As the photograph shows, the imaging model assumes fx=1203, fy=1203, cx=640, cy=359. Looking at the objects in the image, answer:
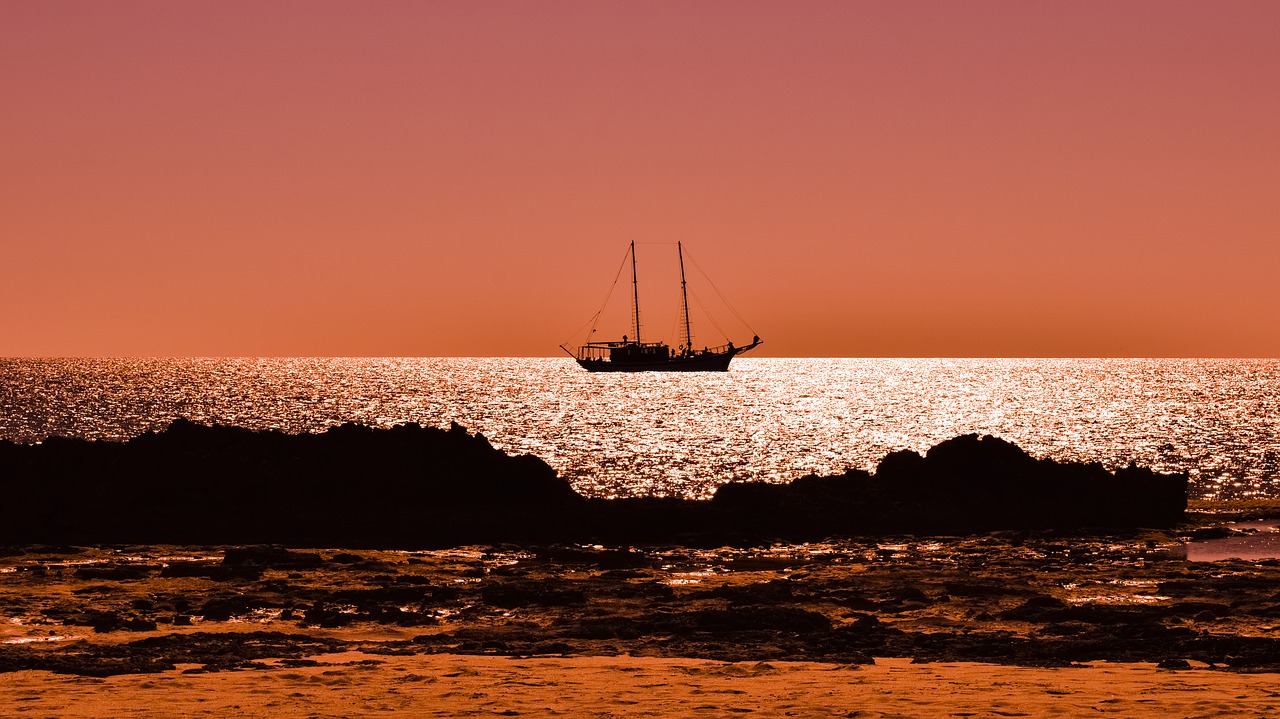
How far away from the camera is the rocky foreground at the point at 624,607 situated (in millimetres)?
16188

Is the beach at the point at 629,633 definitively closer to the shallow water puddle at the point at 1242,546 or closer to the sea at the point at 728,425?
the shallow water puddle at the point at 1242,546

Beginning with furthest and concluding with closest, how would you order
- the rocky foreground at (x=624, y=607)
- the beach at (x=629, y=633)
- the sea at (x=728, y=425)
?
the sea at (x=728, y=425), the rocky foreground at (x=624, y=607), the beach at (x=629, y=633)

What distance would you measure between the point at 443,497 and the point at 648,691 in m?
22.8

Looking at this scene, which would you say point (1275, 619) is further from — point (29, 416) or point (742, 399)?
point (742, 399)

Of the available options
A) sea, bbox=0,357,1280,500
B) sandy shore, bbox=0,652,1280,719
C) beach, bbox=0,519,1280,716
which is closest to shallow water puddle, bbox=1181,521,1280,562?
beach, bbox=0,519,1280,716

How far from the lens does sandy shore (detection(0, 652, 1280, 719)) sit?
12430 millimetres

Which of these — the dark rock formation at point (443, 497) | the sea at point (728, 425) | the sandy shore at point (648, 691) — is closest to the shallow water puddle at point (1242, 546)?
the dark rock formation at point (443, 497)

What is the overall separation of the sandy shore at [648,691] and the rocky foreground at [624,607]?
2.56ft

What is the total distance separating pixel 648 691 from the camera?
44.5 ft

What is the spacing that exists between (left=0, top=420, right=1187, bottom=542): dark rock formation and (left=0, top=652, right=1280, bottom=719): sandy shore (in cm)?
1638

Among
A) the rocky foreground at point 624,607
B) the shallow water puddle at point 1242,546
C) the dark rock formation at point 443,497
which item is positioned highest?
the dark rock formation at point 443,497

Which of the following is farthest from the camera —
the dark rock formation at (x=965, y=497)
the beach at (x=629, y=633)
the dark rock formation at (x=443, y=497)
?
the dark rock formation at (x=965, y=497)

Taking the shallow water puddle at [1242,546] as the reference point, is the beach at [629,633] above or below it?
above

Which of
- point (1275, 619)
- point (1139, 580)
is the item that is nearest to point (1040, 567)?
point (1139, 580)
